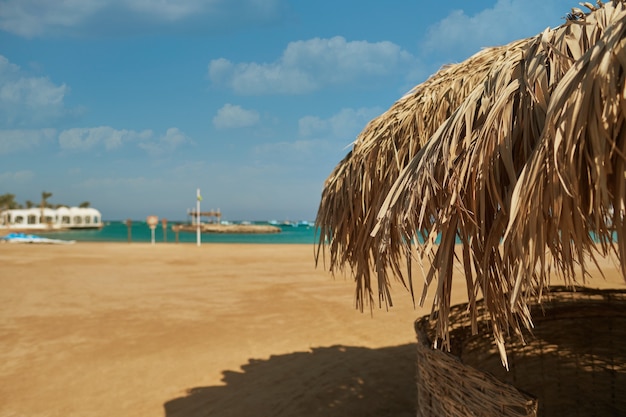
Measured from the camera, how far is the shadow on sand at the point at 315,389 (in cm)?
381

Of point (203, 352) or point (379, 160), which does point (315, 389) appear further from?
point (379, 160)

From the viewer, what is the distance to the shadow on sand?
3814 millimetres

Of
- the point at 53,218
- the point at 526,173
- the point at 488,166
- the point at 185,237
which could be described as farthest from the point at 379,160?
the point at 53,218

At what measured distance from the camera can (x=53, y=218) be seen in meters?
77.3

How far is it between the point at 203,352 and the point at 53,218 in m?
83.4

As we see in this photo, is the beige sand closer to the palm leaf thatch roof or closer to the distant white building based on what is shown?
the palm leaf thatch roof

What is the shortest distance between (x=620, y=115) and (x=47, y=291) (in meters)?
10.5

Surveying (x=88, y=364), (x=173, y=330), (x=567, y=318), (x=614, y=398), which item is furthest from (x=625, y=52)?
(x=173, y=330)

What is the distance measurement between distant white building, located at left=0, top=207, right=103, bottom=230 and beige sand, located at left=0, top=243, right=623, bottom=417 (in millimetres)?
69474

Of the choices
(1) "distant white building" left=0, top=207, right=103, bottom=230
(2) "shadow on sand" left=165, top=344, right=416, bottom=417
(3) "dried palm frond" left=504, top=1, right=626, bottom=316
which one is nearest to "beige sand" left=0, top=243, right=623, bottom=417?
(2) "shadow on sand" left=165, top=344, right=416, bottom=417

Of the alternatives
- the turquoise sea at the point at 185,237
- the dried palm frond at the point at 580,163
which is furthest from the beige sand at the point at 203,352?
the turquoise sea at the point at 185,237

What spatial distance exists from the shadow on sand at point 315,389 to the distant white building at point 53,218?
73666mm

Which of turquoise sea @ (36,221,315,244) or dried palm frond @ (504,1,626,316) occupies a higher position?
dried palm frond @ (504,1,626,316)

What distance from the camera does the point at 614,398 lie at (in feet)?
12.0
